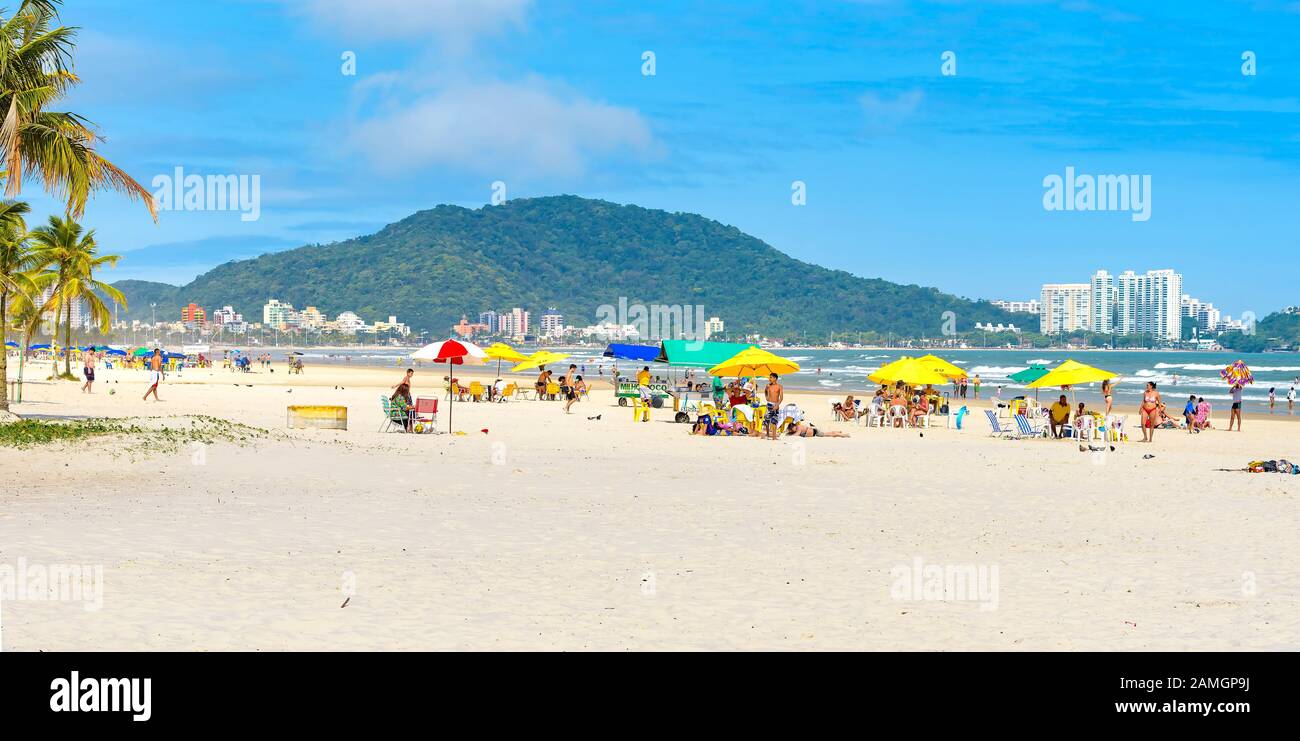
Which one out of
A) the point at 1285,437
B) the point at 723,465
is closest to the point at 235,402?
the point at 723,465

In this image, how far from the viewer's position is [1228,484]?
1399 centimetres

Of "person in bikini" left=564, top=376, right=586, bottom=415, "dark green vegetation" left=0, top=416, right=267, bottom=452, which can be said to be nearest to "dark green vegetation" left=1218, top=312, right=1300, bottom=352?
→ "person in bikini" left=564, top=376, right=586, bottom=415

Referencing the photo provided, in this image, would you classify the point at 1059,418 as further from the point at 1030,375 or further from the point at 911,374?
the point at 1030,375

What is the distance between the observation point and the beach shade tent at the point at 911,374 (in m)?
22.8

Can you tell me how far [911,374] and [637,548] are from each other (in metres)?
15.1

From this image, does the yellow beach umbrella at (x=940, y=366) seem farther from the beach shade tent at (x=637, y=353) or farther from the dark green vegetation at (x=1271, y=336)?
the dark green vegetation at (x=1271, y=336)

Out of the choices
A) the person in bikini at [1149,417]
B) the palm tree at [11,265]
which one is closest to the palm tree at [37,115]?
the palm tree at [11,265]

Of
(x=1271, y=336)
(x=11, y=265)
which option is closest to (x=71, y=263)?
(x=11, y=265)

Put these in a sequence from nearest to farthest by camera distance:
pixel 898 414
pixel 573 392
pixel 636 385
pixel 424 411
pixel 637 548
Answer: pixel 637 548 → pixel 424 411 → pixel 898 414 → pixel 573 392 → pixel 636 385

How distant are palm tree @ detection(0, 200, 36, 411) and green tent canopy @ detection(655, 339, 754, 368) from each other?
13.3 m

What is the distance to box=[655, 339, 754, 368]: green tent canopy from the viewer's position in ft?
82.1

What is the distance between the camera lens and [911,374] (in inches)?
906

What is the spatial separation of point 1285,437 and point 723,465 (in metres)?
15.9
